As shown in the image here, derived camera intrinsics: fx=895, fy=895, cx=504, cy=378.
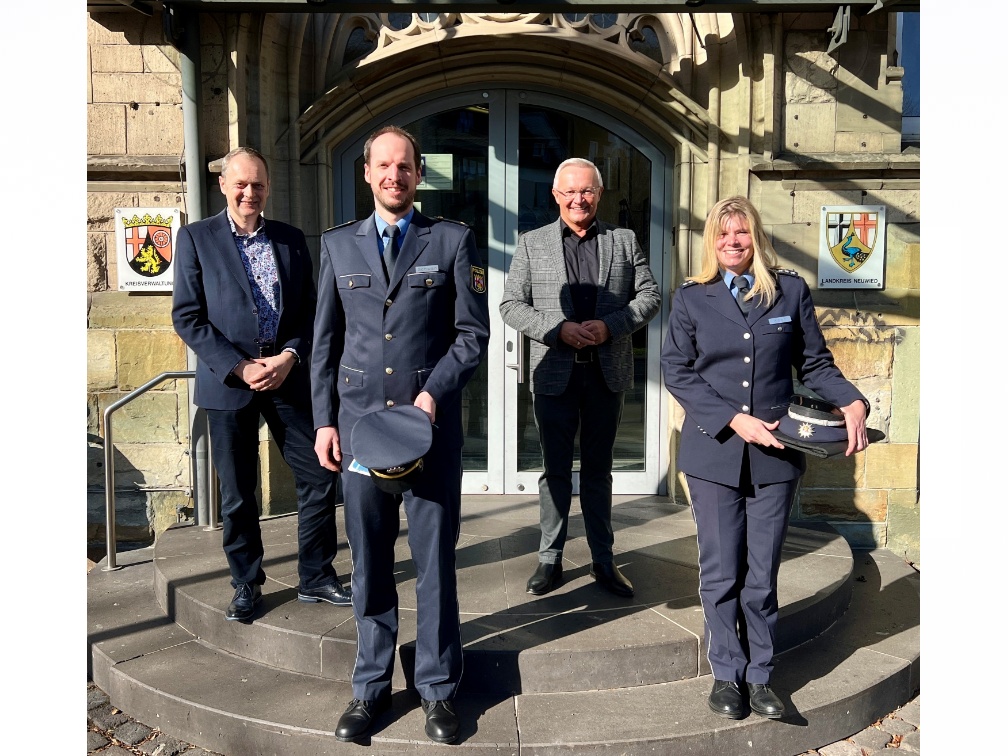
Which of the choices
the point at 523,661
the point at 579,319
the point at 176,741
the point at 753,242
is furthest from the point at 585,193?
the point at 176,741

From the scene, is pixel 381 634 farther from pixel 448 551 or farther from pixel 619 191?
pixel 619 191

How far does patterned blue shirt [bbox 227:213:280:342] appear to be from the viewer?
3811 mm

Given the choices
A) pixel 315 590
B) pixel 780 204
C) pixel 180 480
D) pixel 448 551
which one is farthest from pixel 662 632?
pixel 180 480

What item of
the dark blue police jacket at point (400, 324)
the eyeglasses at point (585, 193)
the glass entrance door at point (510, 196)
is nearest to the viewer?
the dark blue police jacket at point (400, 324)

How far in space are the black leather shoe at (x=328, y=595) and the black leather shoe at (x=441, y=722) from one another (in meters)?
0.92

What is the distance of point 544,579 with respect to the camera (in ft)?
13.4

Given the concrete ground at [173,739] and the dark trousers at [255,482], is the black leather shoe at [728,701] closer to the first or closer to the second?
the concrete ground at [173,739]

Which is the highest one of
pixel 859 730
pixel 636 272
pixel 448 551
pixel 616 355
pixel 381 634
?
pixel 636 272

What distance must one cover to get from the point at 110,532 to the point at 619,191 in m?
3.87

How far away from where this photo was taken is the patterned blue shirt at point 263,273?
3.81 m

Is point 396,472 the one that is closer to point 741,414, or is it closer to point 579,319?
point 741,414

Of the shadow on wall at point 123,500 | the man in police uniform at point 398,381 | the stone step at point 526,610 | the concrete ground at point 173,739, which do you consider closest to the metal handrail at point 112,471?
the stone step at point 526,610

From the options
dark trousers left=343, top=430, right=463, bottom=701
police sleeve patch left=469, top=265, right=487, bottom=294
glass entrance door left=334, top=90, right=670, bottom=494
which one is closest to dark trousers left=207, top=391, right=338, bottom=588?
dark trousers left=343, top=430, right=463, bottom=701

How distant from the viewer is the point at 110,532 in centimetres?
498
